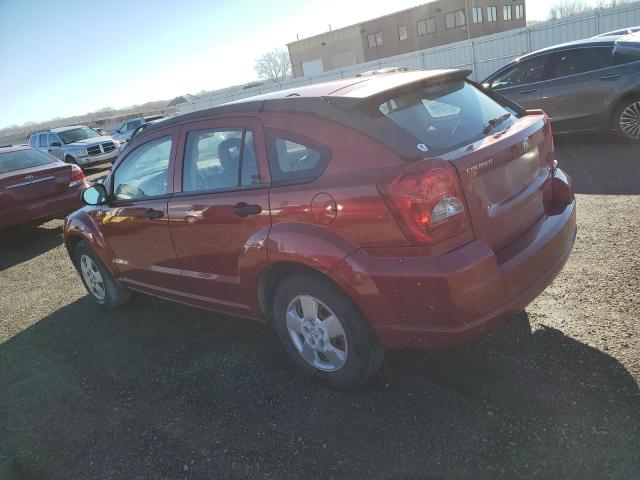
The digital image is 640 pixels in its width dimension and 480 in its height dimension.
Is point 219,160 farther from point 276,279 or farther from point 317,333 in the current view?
point 317,333

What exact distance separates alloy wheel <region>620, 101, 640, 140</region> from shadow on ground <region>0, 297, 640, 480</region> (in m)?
5.66

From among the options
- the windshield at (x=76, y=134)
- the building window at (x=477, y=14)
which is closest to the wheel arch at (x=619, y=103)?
the windshield at (x=76, y=134)

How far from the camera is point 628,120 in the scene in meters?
7.27

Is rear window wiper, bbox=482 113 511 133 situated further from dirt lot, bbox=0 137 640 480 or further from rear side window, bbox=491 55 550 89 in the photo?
rear side window, bbox=491 55 550 89

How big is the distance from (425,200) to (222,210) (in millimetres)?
1378

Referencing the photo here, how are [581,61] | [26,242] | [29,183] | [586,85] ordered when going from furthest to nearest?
[26,242], [29,183], [581,61], [586,85]

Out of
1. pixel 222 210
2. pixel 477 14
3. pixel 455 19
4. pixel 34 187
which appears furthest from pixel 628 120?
pixel 477 14

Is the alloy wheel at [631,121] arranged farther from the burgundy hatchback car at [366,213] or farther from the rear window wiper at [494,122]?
the rear window wiper at [494,122]

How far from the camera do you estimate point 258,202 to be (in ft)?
9.43

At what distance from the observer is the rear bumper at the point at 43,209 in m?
7.57

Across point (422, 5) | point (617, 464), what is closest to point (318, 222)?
point (617, 464)

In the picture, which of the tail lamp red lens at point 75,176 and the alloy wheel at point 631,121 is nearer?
the alloy wheel at point 631,121

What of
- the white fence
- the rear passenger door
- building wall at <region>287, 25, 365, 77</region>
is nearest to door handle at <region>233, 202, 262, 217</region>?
the rear passenger door

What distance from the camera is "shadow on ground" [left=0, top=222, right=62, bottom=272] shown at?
7.61 m
